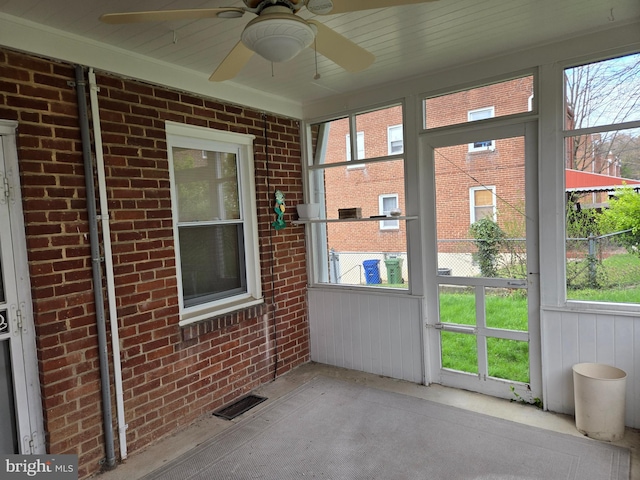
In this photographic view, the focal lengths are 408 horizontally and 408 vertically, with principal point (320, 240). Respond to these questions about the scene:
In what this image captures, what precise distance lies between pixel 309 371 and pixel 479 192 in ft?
7.43

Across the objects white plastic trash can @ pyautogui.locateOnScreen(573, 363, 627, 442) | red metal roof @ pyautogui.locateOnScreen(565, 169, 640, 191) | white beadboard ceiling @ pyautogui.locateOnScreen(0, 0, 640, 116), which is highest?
white beadboard ceiling @ pyautogui.locateOnScreen(0, 0, 640, 116)

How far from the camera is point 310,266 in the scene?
4.16 metres

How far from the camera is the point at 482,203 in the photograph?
322 cm

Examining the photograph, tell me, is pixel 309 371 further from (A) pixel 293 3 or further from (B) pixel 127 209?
(A) pixel 293 3

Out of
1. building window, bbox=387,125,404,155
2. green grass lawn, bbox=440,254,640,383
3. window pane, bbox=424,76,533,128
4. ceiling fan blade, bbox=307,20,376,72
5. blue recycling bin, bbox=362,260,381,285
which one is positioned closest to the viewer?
ceiling fan blade, bbox=307,20,376,72

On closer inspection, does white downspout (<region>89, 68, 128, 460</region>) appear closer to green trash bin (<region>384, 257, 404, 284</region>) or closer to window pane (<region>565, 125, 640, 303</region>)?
green trash bin (<region>384, 257, 404, 284</region>)

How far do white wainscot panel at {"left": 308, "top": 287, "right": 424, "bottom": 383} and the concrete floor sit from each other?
12 centimetres

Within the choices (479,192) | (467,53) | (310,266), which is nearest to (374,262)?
(310,266)

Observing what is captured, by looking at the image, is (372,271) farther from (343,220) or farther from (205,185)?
(205,185)

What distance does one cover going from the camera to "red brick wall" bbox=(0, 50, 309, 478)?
2.25 metres

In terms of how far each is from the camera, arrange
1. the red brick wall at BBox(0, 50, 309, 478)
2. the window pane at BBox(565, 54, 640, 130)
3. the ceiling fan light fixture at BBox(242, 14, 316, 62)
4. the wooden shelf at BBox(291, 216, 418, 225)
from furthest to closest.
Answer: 1. the wooden shelf at BBox(291, 216, 418, 225)
2. the window pane at BBox(565, 54, 640, 130)
3. the red brick wall at BBox(0, 50, 309, 478)
4. the ceiling fan light fixture at BBox(242, 14, 316, 62)

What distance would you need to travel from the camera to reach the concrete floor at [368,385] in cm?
253

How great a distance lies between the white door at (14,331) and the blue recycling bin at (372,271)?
2.60m

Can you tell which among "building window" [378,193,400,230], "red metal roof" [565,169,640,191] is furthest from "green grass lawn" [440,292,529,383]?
"red metal roof" [565,169,640,191]
